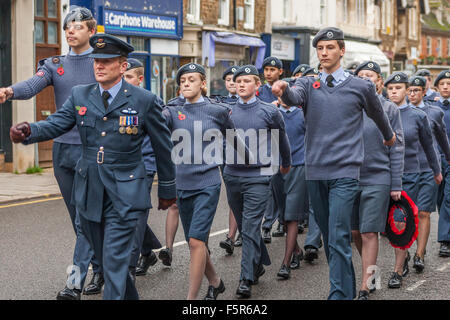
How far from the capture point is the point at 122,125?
16.4ft

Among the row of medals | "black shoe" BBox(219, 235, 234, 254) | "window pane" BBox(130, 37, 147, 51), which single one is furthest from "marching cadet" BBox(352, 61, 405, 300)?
"window pane" BBox(130, 37, 147, 51)

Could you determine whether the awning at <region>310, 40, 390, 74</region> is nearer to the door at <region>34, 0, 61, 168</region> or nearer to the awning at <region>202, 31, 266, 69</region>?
the awning at <region>202, 31, 266, 69</region>

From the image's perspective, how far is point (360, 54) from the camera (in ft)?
122

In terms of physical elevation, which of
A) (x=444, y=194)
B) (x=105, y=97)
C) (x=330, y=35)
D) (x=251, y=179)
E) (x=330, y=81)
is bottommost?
(x=444, y=194)

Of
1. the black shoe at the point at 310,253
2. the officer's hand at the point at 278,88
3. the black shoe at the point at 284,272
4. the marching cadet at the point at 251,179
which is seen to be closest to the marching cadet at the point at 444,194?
the black shoe at the point at 310,253

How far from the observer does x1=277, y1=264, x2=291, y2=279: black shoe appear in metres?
7.39

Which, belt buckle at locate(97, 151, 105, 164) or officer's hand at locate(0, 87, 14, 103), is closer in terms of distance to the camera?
belt buckle at locate(97, 151, 105, 164)

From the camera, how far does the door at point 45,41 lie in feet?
58.1

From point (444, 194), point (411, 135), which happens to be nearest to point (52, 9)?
point (444, 194)

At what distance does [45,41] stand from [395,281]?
1277 centimetres

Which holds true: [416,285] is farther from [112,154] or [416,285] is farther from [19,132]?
[19,132]

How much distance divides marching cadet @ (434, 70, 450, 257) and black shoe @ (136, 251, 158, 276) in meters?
3.32

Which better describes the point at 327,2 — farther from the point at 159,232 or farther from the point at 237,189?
the point at 237,189

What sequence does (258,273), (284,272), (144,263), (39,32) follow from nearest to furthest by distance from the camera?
(258,273) → (284,272) → (144,263) → (39,32)
